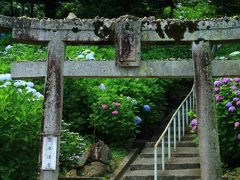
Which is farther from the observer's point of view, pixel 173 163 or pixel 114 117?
pixel 114 117

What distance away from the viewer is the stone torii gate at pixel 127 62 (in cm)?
707

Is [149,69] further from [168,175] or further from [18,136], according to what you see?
[168,175]

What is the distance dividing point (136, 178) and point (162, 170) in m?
0.56

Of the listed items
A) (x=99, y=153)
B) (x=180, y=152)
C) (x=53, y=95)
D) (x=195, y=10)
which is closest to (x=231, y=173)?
(x=180, y=152)

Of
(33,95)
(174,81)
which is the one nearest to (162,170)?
(33,95)

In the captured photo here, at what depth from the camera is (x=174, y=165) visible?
10664 mm

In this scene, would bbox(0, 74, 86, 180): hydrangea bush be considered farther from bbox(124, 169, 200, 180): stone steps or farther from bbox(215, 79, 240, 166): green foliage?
bbox(215, 79, 240, 166): green foliage

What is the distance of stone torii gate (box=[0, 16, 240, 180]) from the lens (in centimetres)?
707

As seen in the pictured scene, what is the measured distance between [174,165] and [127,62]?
160 inches

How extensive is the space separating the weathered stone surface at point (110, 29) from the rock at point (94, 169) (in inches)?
134

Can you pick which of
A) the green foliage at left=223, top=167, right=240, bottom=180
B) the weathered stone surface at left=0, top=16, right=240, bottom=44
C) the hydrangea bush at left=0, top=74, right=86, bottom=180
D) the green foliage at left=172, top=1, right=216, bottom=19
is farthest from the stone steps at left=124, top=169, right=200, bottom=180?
the green foliage at left=172, top=1, right=216, bottom=19

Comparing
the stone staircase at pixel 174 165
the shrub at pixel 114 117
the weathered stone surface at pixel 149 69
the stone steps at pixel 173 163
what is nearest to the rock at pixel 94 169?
the stone staircase at pixel 174 165

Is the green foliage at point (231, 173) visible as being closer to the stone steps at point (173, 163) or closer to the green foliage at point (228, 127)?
the green foliage at point (228, 127)

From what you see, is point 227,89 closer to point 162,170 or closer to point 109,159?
point 162,170
